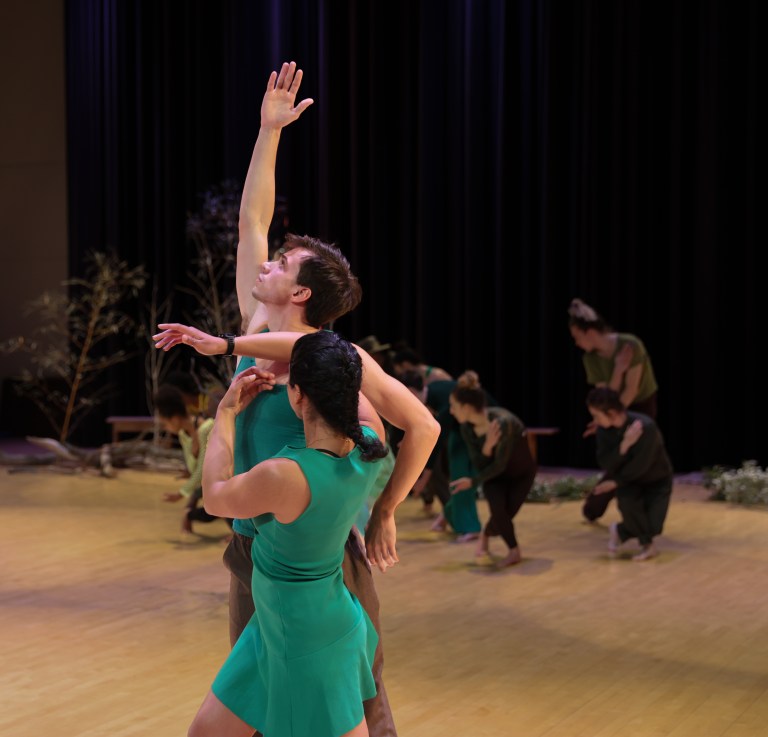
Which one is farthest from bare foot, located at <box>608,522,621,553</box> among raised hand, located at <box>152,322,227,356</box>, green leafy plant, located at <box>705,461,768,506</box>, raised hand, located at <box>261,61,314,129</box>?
raised hand, located at <box>152,322,227,356</box>

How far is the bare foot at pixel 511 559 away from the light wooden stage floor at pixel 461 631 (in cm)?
4

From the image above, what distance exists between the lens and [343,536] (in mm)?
2389

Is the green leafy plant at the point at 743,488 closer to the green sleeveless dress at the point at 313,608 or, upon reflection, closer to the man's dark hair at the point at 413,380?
the man's dark hair at the point at 413,380

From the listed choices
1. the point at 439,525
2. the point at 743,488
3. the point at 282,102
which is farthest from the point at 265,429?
the point at 743,488

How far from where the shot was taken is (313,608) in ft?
7.73

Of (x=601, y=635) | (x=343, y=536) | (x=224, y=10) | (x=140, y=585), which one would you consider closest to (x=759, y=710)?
(x=601, y=635)

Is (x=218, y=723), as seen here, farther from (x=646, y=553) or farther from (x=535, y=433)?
(x=535, y=433)

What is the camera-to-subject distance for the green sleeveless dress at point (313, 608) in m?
2.32

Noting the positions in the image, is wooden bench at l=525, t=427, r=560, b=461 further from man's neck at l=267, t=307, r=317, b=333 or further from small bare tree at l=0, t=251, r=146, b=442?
man's neck at l=267, t=307, r=317, b=333

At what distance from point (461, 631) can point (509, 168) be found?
5.58 metres

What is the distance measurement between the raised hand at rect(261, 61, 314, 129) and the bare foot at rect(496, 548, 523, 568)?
3.34 metres

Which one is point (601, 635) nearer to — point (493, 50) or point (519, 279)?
point (519, 279)

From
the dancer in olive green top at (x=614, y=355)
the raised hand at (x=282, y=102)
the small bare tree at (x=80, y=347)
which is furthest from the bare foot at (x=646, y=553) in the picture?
the small bare tree at (x=80, y=347)

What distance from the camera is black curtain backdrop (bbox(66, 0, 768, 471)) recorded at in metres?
8.94
